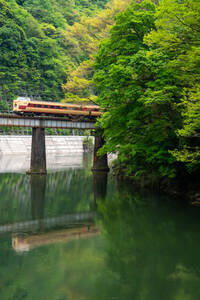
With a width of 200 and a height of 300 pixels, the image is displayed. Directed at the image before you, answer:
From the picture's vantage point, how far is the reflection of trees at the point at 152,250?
32.4 ft

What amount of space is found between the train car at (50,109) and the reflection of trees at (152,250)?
19579 millimetres

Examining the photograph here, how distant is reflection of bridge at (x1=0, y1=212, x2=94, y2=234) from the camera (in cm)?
1589

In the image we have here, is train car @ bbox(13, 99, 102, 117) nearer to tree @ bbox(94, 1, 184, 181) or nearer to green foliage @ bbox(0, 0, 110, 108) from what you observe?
tree @ bbox(94, 1, 184, 181)

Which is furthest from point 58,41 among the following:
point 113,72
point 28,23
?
point 113,72

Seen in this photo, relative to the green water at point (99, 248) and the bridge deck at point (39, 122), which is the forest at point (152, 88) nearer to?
the green water at point (99, 248)

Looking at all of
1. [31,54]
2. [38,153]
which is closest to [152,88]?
[38,153]

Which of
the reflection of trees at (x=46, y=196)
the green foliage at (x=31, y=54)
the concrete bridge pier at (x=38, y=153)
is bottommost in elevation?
the reflection of trees at (x=46, y=196)

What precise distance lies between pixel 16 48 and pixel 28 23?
14867 millimetres

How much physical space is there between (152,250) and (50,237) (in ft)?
14.5

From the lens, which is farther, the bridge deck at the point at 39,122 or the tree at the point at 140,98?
the bridge deck at the point at 39,122

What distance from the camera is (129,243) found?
14.1 m

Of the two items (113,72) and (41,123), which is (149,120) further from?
(41,123)

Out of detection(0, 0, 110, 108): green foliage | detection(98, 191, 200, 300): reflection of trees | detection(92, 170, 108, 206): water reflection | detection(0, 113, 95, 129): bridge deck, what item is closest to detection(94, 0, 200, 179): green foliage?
detection(98, 191, 200, 300): reflection of trees

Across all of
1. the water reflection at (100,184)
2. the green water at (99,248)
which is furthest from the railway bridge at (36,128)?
the green water at (99,248)
